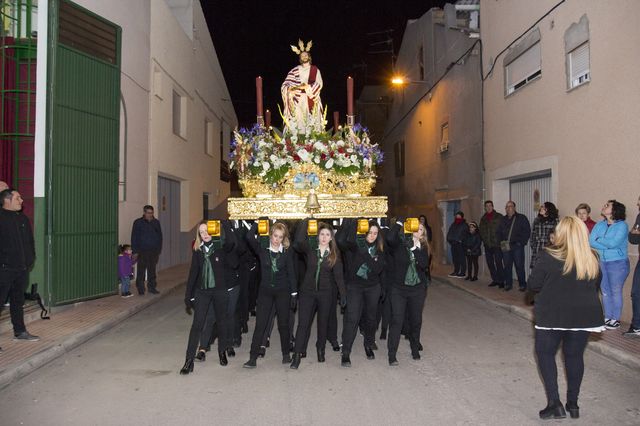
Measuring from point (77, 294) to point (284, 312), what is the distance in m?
5.09

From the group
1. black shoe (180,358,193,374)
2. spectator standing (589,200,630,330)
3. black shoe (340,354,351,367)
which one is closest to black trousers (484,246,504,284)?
spectator standing (589,200,630,330)

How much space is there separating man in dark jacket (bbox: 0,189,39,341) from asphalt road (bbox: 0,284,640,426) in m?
0.88

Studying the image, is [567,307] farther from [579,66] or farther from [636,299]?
[579,66]

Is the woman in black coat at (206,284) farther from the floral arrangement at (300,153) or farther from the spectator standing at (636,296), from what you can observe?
the spectator standing at (636,296)

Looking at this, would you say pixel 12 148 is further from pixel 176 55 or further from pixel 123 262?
pixel 176 55

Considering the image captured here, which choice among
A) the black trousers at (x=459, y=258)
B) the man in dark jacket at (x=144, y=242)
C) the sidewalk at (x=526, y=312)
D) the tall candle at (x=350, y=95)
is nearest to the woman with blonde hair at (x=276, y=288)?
the tall candle at (x=350, y=95)

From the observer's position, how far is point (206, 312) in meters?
6.21

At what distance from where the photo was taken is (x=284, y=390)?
5387 mm

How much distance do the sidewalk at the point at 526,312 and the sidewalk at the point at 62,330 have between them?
21.3ft

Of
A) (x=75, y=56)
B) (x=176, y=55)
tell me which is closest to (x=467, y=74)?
(x=176, y=55)

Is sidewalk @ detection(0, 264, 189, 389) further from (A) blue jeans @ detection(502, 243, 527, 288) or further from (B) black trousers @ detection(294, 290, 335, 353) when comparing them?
(A) blue jeans @ detection(502, 243, 527, 288)

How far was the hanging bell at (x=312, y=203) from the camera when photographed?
783 cm

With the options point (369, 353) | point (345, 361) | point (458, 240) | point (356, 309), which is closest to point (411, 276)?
point (356, 309)

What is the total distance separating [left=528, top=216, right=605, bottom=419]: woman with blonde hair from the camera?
4516mm
